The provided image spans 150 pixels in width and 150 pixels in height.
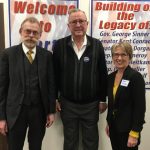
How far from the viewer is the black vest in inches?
73.9

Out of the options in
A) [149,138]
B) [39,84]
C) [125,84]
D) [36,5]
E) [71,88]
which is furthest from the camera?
[149,138]

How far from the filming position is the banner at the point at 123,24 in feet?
7.75

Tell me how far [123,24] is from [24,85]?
1.13 m

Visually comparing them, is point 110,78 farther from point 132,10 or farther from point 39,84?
point 132,10

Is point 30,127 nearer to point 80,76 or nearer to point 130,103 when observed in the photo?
point 80,76

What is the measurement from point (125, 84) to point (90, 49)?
52cm

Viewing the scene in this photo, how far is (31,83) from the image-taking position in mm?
1885

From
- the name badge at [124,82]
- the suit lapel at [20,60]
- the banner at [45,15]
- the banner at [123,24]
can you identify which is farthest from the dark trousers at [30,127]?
the banner at [123,24]

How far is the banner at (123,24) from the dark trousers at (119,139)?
76 centimetres

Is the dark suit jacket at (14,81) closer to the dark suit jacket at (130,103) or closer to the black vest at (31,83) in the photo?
the black vest at (31,83)

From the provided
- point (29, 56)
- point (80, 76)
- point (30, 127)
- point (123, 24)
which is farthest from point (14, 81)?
point (123, 24)

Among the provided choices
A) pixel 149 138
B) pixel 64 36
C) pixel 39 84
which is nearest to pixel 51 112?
pixel 39 84

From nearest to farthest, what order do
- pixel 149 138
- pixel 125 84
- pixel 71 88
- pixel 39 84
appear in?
pixel 125 84, pixel 39 84, pixel 71 88, pixel 149 138

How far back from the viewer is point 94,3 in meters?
2.35
